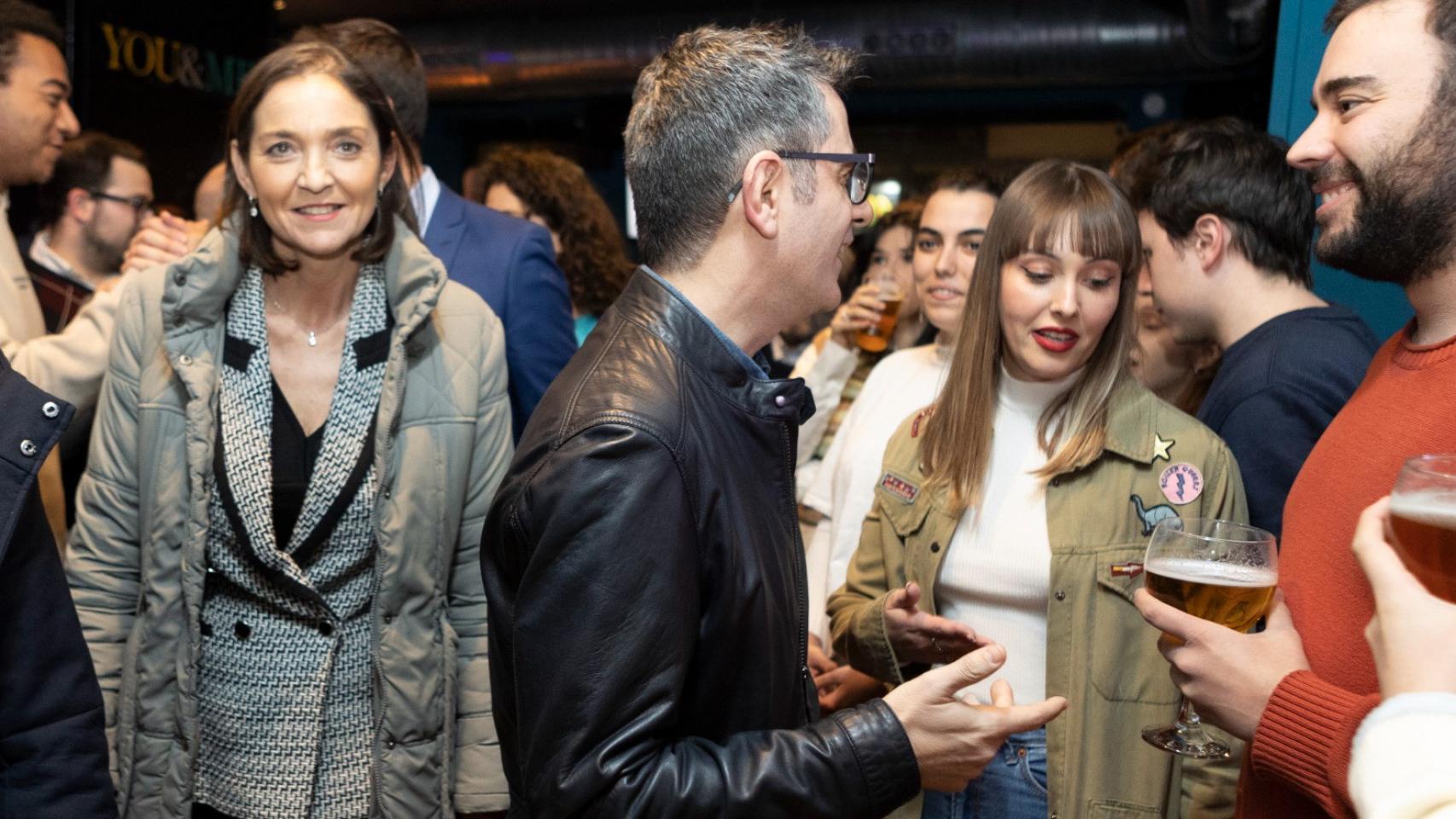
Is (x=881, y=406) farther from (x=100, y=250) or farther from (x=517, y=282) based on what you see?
(x=100, y=250)

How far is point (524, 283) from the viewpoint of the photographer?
290 cm

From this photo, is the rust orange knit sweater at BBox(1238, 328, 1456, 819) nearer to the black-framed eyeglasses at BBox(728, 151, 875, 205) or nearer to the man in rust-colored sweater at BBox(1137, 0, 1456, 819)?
the man in rust-colored sweater at BBox(1137, 0, 1456, 819)

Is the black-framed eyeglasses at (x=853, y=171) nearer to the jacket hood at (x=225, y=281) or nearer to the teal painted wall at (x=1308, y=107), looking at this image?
the jacket hood at (x=225, y=281)

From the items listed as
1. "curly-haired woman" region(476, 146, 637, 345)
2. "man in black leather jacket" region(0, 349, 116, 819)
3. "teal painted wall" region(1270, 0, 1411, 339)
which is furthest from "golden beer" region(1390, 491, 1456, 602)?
"curly-haired woman" region(476, 146, 637, 345)

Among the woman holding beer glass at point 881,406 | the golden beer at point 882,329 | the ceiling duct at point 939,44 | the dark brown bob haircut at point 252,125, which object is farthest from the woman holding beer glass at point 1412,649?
the ceiling duct at point 939,44

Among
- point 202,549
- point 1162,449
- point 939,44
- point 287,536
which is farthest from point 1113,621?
point 939,44

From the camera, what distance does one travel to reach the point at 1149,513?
82.4 inches

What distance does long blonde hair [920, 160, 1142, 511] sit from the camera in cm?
220

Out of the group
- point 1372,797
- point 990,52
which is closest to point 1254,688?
point 1372,797

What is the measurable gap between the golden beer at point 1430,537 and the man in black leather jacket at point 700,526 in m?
0.43

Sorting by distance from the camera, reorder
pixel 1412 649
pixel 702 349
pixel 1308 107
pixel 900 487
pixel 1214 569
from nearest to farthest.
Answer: pixel 1412 649 → pixel 702 349 → pixel 1214 569 → pixel 900 487 → pixel 1308 107

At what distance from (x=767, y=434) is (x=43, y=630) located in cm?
91

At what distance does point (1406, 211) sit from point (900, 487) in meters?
1.04

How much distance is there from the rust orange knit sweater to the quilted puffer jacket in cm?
132
